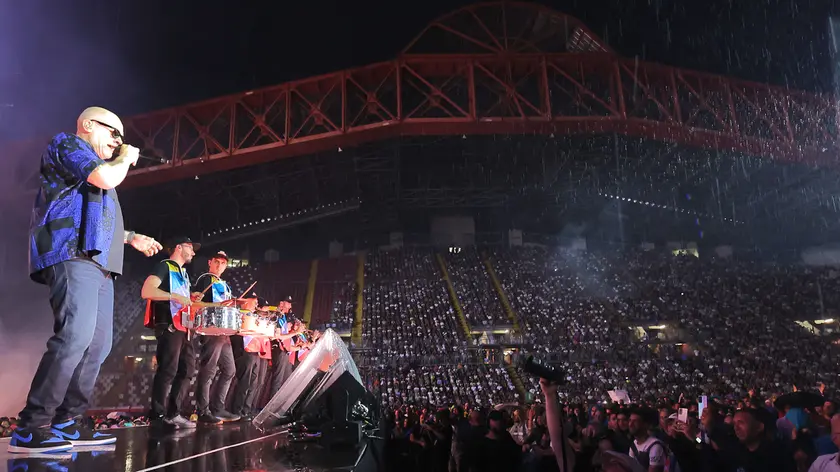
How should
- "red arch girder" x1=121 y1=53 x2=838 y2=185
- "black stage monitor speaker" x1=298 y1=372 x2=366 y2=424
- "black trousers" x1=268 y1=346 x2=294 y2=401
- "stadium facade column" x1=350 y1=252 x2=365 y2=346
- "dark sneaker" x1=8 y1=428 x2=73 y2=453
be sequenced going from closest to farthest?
"dark sneaker" x1=8 y1=428 x2=73 y2=453, "black stage monitor speaker" x1=298 y1=372 x2=366 y2=424, "black trousers" x1=268 y1=346 x2=294 y2=401, "red arch girder" x1=121 y1=53 x2=838 y2=185, "stadium facade column" x1=350 y1=252 x2=365 y2=346

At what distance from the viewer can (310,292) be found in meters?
27.9

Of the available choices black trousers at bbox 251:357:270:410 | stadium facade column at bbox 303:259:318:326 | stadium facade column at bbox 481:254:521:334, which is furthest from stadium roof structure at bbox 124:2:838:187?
stadium facade column at bbox 303:259:318:326

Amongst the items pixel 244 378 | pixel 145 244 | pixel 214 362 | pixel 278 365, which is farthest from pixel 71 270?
pixel 278 365

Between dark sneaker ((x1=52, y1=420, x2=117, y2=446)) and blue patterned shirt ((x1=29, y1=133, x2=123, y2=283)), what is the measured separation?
636 millimetres

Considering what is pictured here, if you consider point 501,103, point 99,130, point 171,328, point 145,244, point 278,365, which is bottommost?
point 278,365

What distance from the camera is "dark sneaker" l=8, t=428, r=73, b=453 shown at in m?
2.16

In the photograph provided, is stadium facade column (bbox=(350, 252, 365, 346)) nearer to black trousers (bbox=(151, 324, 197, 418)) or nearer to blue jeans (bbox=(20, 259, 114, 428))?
black trousers (bbox=(151, 324, 197, 418))

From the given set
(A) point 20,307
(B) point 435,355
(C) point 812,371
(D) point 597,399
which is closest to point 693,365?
(C) point 812,371

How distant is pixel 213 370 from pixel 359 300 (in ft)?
69.7

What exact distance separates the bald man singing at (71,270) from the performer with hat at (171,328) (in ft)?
4.05

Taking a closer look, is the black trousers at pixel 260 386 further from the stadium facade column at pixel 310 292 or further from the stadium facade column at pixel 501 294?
the stadium facade column at pixel 310 292

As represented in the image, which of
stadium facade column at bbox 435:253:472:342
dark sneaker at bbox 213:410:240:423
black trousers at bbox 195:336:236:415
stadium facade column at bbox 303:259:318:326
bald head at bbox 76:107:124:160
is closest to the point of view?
bald head at bbox 76:107:124:160

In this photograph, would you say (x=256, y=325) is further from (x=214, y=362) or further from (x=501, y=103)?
(x=501, y=103)

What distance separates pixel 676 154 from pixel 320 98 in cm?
1555
